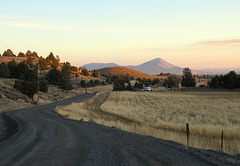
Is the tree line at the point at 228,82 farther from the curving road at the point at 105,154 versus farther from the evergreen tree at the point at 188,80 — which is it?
the curving road at the point at 105,154

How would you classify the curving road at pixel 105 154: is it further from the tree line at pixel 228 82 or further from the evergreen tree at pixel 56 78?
the tree line at pixel 228 82

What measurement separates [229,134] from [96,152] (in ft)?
32.8

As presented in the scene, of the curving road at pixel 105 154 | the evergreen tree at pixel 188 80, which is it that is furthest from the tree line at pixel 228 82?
the curving road at pixel 105 154

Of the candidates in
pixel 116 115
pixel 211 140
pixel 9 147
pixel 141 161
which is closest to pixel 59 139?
pixel 9 147

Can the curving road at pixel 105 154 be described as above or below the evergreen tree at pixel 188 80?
below

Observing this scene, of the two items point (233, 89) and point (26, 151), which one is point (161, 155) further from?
point (233, 89)

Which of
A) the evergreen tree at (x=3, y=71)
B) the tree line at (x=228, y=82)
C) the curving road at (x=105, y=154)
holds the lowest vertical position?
the curving road at (x=105, y=154)

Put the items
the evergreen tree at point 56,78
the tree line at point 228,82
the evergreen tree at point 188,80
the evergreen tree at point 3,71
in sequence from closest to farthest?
the evergreen tree at point 3,71, the evergreen tree at point 56,78, the tree line at point 228,82, the evergreen tree at point 188,80

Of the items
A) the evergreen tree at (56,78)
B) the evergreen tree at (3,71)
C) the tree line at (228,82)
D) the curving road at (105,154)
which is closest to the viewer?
the curving road at (105,154)

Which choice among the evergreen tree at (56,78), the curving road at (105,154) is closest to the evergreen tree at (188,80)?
the evergreen tree at (56,78)

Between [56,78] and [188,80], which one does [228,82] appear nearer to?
[188,80]

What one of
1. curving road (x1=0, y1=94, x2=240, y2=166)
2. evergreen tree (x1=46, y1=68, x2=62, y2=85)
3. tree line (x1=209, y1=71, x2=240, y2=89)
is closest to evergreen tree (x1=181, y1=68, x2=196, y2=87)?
tree line (x1=209, y1=71, x2=240, y2=89)

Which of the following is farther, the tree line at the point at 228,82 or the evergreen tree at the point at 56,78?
the tree line at the point at 228,82

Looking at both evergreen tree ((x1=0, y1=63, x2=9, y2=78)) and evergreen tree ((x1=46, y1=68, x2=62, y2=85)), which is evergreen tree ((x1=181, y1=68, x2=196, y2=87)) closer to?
evergreen tree ((x1=46, y1=68, x2=62, y2=85))
